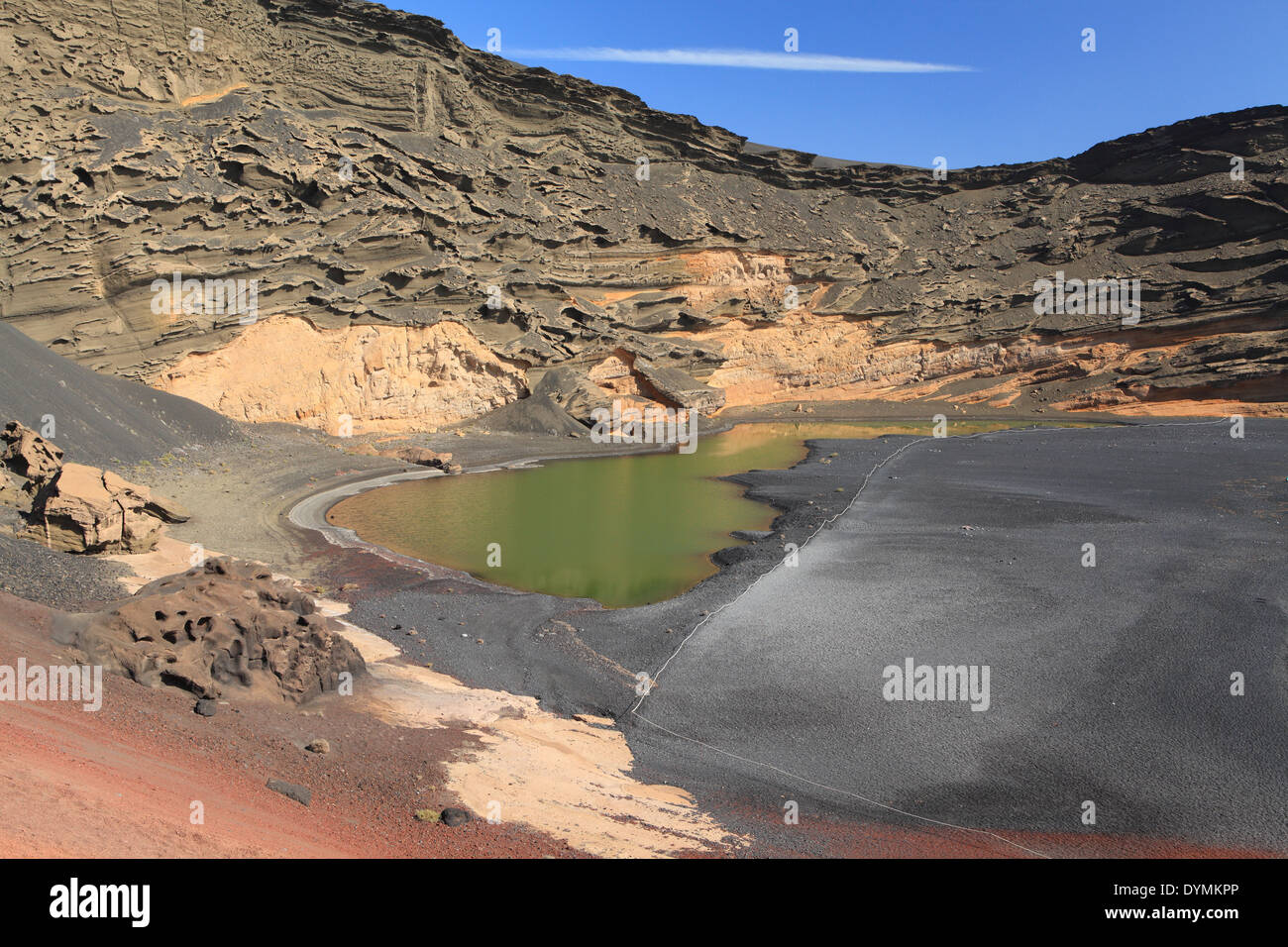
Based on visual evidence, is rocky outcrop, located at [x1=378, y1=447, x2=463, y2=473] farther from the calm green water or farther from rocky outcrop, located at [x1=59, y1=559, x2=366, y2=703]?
rocky outcrop, located at [x1=59, y1=559, x2=366, y2=703]

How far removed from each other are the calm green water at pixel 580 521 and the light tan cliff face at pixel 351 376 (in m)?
7.19

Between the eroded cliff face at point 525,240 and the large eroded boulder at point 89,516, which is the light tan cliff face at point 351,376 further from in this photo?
the large eroded boulder at point 89,516

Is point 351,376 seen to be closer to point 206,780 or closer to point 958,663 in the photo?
point 958,663

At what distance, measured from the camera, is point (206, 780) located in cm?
590

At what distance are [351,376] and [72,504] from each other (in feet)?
66.8

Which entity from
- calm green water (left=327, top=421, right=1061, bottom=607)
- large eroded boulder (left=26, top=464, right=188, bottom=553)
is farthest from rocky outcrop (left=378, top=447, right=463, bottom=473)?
large eroded boulder (left=26, top=464, right=188, bottom=553)

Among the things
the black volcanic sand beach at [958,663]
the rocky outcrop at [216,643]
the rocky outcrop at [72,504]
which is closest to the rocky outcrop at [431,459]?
the black volcanic sand beach at [958,663]

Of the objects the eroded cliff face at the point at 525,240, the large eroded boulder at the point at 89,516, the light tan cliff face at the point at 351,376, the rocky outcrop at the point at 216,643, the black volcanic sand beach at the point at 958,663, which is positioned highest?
the eroded cliff face at the point at 525,240

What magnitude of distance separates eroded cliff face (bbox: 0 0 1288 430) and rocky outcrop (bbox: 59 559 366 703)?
77.4 feet

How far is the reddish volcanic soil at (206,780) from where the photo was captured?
441cm

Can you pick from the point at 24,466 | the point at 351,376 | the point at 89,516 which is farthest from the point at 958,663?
the point at 351,376

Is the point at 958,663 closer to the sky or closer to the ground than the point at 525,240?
closer to the ground
